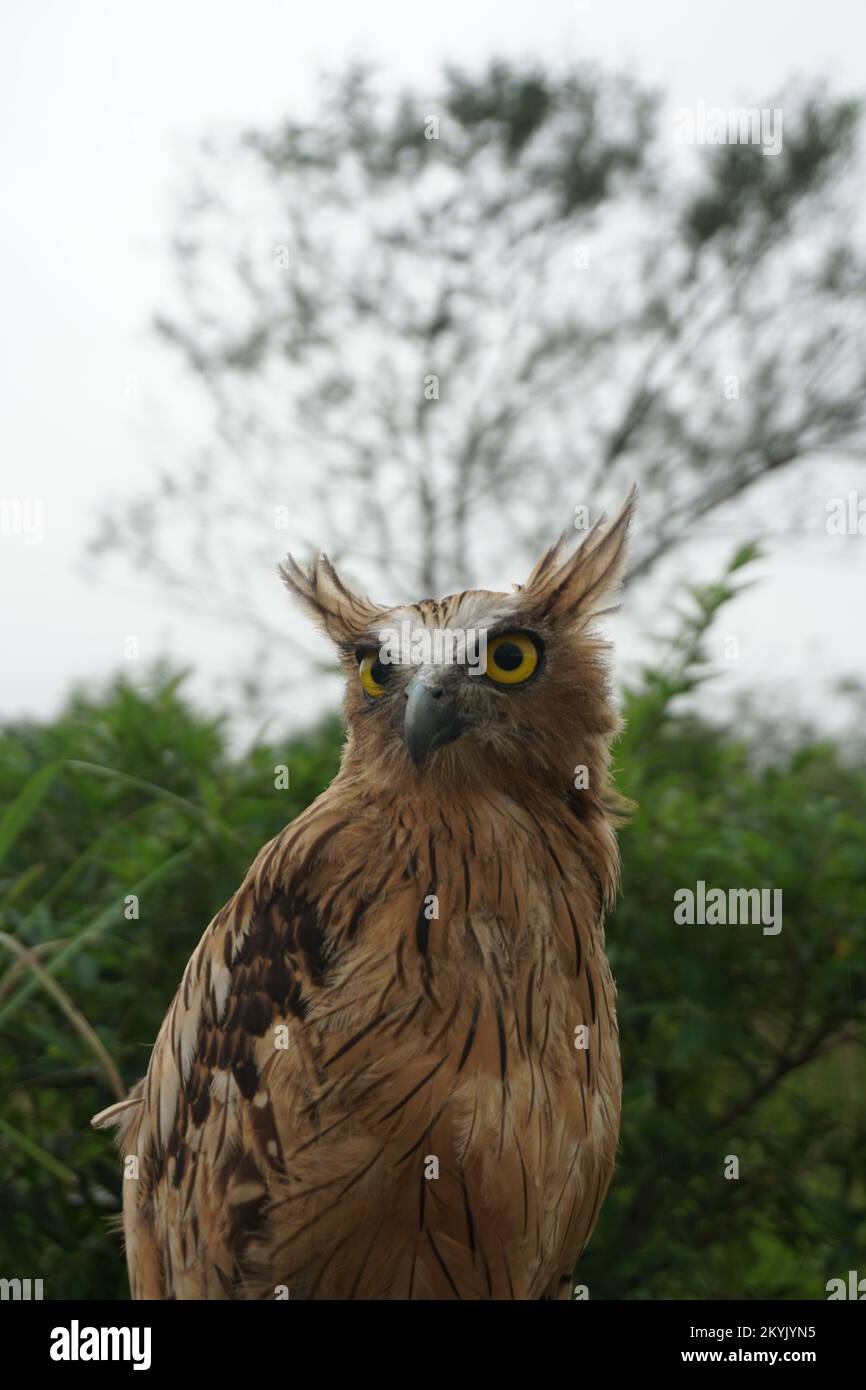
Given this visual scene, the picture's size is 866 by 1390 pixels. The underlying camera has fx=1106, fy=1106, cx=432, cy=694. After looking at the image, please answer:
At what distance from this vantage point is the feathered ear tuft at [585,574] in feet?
5.97

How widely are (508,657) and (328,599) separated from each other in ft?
1.13

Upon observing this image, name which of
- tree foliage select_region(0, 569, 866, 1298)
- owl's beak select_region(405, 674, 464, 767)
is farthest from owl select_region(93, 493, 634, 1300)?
tree foliage select_region(0, 569, 866, 1298)

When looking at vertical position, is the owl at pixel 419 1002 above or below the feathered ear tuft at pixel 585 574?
below

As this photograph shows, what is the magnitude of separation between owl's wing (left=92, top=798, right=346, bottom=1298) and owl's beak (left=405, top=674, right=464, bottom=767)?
8.3 inches

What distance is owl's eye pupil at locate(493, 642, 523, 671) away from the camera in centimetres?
177

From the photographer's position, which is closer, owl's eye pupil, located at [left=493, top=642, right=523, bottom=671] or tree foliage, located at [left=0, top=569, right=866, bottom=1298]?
owl's eye pupil, located at [left=493, top=642, right=523, bottom=671]

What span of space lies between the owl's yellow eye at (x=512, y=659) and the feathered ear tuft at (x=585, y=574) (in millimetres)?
62

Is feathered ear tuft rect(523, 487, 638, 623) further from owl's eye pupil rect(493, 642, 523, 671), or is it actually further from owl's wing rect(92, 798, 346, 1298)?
owl's wing rect(92, 798, 346, 1298)

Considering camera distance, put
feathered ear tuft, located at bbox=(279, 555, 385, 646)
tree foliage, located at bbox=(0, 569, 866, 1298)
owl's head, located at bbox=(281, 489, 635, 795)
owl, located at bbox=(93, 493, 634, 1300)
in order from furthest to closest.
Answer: tree foliage, located at bbox=(0, 569, 866, 1298) < feathered ear tuft, located at bbox=(279, 555, 385, 646) < owl's head, located at bbox=(281, 489, 635, 795) < owl, located at bbox=(93, 493, 634, 1300)

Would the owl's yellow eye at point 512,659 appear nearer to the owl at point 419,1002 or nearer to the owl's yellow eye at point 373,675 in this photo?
the owl at point 419,1002

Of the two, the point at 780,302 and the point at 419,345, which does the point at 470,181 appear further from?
the point at 780,302

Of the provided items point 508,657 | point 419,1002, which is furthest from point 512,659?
point 419,1002

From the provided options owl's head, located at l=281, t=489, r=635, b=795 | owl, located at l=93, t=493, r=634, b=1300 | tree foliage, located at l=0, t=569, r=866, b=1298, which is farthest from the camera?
tree foliage, located at l=0, t=569, r=866, b=1298

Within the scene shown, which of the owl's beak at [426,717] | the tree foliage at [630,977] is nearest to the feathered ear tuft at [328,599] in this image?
the owl's beak at [426,717]
